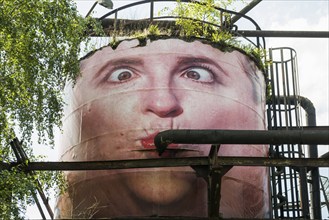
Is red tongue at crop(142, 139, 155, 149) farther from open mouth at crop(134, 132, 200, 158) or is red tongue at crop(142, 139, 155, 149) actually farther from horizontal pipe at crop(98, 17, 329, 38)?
horizontal pipe at crop(98, 17, 329, 38)

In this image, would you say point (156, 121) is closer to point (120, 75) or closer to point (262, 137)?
point (120, 75)

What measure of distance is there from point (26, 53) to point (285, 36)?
35.5 feet

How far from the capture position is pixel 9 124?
40.1ft

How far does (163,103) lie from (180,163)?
1970 mm

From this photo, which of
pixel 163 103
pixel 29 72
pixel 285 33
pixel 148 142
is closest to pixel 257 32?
pixel 285 33

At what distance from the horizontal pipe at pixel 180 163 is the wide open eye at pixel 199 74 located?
2619 millimetres

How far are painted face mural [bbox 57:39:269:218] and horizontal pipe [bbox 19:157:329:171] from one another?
732 millimetres

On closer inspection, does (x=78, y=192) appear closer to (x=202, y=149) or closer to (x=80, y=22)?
(x=202, y=149)

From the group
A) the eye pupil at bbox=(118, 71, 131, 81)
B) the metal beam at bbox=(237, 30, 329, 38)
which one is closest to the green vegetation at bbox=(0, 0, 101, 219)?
the eye pupil at bbox=(118, 71, 131, 81)

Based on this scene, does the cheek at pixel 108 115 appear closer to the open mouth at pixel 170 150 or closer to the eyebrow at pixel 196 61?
the open mouth at pixel 170 150

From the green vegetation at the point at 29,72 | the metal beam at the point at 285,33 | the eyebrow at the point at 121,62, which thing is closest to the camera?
the green vegetation at the point at 29,72

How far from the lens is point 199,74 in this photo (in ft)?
51.7

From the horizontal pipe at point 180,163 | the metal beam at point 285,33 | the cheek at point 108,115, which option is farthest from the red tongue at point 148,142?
the metal beam at point 285,33

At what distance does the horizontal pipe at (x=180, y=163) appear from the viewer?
13461 millimetres
